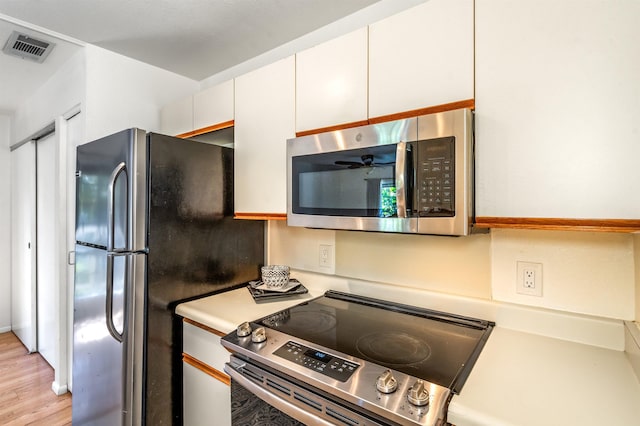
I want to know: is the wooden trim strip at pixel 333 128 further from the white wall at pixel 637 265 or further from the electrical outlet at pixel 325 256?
the white wall at pixel 637 265

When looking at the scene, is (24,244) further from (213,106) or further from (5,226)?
(213,106)

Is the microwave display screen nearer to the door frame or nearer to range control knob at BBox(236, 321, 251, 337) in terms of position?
range control knob at BBox(236, 321, 251, 337)

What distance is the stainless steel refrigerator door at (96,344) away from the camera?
1.38 m

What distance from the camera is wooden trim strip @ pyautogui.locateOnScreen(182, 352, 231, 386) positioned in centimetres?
130

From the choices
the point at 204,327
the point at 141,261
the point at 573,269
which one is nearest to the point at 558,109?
the point at 573,269

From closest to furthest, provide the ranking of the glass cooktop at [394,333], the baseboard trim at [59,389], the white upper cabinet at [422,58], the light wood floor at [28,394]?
the glass cooktop at [394,333] < the white upper cabinet at [422,58] < the light wood floor at [28,394] < the baseboard trim at [59,389]

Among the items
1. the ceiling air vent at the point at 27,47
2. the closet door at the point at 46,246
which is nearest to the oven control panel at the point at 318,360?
the ceiling air vent at the point at 27,47


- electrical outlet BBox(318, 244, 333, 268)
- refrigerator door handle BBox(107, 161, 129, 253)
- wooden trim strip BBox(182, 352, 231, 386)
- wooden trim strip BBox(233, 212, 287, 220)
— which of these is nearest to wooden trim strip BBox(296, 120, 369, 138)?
wooden trim strip BBox(233, 212, 287, 220)

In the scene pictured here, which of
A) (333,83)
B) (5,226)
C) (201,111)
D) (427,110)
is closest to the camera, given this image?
(427,110)

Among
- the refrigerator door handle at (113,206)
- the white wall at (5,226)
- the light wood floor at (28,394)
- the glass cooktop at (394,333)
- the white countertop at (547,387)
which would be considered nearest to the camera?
the white countertop at (547,387)

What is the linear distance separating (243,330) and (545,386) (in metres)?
0.91

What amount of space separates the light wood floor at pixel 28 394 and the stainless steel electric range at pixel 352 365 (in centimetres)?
187

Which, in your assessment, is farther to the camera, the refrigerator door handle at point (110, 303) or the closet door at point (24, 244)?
the closet door at point (24, 244)

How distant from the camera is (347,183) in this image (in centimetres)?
124
